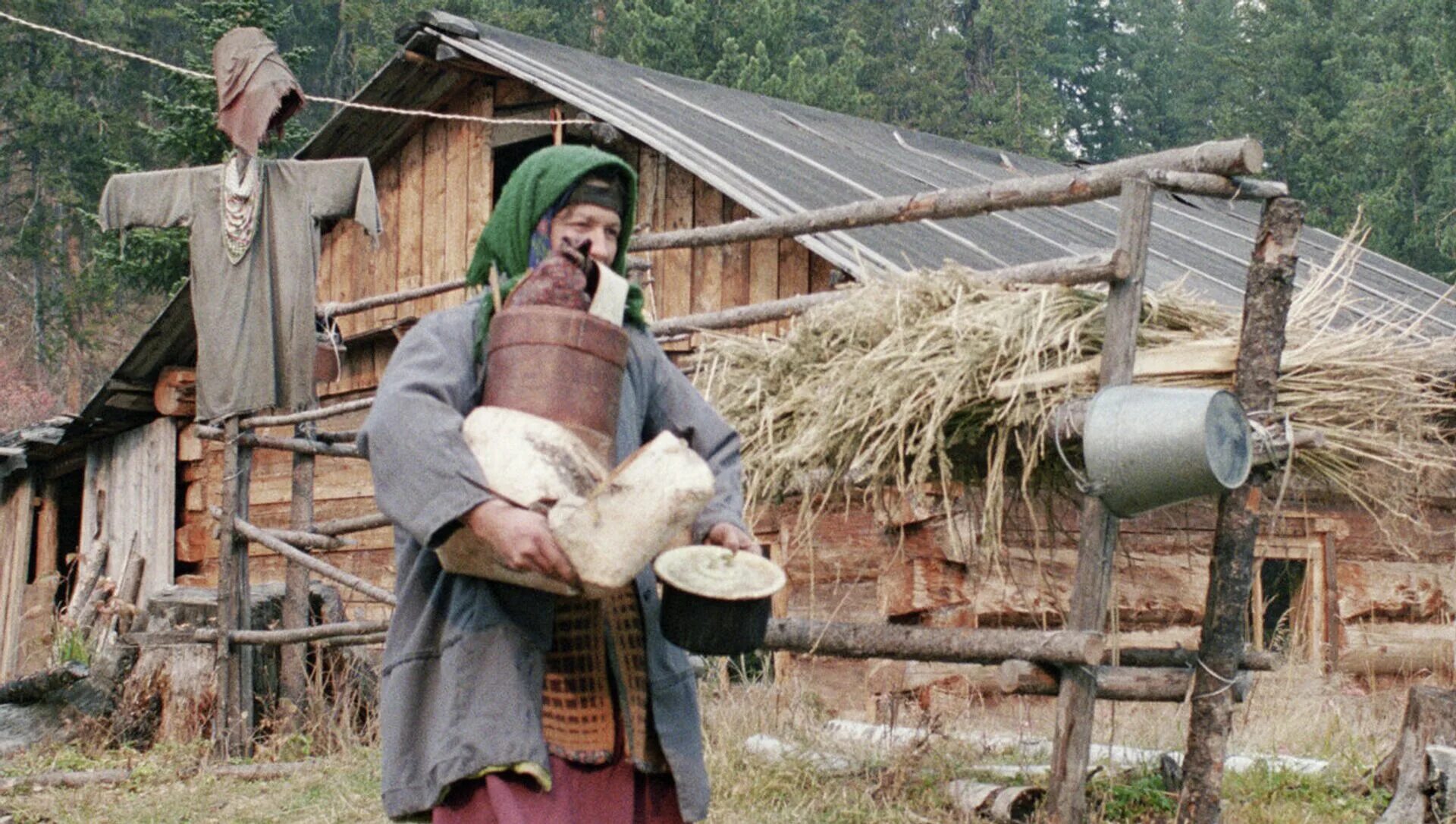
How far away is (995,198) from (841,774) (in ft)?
6.39

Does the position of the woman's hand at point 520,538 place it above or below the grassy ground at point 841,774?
above

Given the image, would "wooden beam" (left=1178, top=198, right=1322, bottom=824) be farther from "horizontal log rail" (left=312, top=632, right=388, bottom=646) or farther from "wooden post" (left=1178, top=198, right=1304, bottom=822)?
"horizontal log rail" (left=312, top=632, right=388, bottom=646)

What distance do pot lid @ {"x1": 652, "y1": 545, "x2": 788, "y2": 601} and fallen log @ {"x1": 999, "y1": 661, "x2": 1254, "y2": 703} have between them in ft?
6.43

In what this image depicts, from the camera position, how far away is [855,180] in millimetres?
10977

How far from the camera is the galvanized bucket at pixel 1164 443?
4.32 metres

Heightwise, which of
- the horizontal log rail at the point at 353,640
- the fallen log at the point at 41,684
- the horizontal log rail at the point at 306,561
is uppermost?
the horizontal log rail at the point at 306,561

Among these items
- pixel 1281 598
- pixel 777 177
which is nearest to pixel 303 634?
pixel 777 177

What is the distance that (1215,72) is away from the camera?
36812 millimetres

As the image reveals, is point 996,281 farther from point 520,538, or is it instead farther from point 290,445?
point 290,445

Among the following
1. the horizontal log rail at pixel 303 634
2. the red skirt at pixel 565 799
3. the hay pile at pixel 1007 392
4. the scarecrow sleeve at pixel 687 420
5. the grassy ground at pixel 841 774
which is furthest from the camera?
the horizontal log rail at pixel 303 634

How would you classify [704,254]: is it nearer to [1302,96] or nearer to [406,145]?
[406,145]

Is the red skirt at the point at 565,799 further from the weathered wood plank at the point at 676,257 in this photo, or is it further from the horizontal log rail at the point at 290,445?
the weathered wood plank at the point at 676,257

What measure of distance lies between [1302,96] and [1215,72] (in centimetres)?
757

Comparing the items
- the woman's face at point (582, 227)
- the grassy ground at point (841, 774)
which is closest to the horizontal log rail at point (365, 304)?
the grassy ground at point (841, 774)
